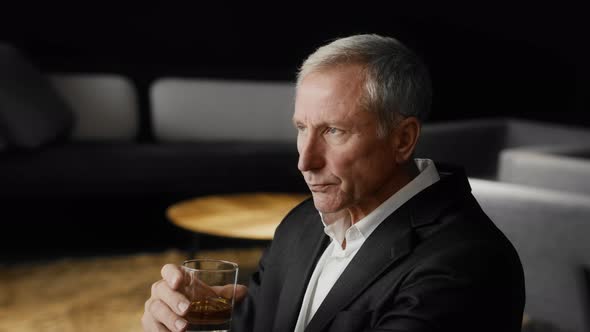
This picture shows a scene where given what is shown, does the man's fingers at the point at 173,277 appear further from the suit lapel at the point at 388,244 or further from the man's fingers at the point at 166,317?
the suit lapel at the point at 388,244

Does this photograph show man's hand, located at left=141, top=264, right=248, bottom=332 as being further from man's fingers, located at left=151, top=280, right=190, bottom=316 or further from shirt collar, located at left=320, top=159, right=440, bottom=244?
shirt collar, located at left=320, top=159, right=440, bottom=244

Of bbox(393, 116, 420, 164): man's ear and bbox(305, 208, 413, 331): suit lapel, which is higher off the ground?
bbox(393, 116, 420, 164): man's ear

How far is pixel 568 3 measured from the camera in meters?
5.68

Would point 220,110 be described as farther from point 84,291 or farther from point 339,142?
point 339,142

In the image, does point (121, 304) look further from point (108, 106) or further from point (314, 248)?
point (314, 248)

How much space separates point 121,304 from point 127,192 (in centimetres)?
93

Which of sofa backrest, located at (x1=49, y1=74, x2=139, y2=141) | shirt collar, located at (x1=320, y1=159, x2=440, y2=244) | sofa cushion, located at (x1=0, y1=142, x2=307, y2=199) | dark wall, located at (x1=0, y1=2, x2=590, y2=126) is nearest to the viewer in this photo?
shirt collar, located at (x1=320, y1=159, x2=440, y2=244)

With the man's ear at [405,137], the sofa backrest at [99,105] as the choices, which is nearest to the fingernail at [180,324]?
the man's ear at [405,137]

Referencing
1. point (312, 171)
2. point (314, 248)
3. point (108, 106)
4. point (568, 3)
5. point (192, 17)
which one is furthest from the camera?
point (568, 3)

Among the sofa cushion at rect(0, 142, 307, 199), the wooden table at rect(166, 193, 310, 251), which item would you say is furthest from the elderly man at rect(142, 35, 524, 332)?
the sofa cushion at rect(0, 142, 307, 199)

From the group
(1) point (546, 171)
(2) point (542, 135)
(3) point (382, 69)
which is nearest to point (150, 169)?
(1) point (546, 171)

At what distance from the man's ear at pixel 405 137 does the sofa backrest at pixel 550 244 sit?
1.18 metres

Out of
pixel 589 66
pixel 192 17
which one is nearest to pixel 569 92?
pixel 589 66

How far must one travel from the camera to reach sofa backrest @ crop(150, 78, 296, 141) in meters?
4.96
